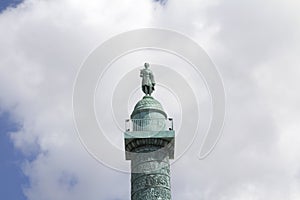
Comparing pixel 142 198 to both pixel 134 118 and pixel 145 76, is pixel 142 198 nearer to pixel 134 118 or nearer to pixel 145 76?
pixel 134 118

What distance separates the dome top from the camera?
2722 cm

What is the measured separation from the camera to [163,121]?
1061 inches

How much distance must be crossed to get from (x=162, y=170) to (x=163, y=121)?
8.18 ft

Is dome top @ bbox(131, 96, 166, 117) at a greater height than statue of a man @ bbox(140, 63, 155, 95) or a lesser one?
lesser

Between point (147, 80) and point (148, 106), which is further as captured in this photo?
point (147, 80)

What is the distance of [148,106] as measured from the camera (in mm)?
27250

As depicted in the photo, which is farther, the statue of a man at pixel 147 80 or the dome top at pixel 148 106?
the statue of a man at pixel 147 80

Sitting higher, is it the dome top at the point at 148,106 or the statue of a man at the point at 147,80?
the statue of a man at the point at 147,80

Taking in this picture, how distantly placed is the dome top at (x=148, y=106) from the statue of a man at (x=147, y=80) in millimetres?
560

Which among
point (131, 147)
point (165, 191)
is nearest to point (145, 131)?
point (131, 147)

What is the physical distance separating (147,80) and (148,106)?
5.47 feet

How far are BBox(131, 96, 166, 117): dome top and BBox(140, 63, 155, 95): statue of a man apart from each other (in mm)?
560

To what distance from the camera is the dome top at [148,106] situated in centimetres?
2722

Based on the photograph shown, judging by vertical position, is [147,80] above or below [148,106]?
above
